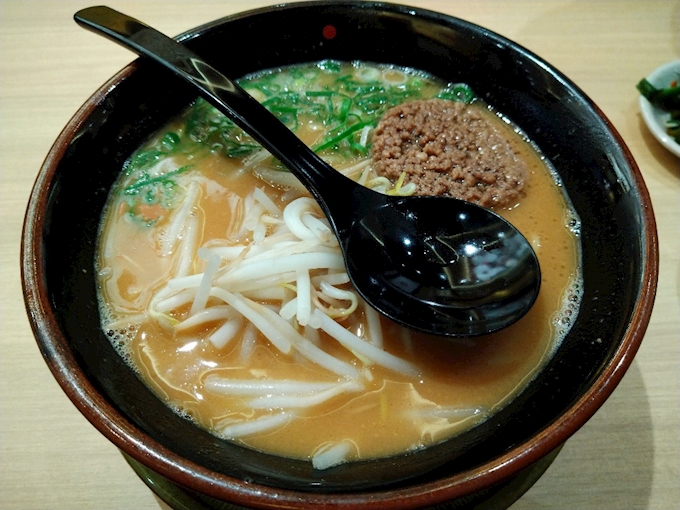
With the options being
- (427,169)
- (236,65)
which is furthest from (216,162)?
(427,169)

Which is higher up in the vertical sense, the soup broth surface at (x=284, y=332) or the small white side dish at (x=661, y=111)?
the small white side dish at (x=661, y=111)

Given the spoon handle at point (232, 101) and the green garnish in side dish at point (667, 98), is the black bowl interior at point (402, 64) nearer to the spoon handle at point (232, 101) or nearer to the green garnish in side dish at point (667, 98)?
the spoon handle at point (232, 101)

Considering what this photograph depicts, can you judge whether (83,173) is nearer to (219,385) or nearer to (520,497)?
(219,385)

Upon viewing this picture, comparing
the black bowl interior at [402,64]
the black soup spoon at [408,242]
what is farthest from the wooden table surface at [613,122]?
the black soup spoon at [408,242]

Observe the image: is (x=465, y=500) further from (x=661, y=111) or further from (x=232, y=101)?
(x=661, y=111)

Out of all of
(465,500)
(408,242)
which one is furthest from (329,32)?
(465,500)

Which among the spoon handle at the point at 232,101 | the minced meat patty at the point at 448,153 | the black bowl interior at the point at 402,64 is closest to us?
the black bowl interior at the point at 402,64

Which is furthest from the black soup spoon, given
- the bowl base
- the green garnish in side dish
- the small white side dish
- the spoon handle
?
the green garnish in side dish

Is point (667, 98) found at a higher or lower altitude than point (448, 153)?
higher
